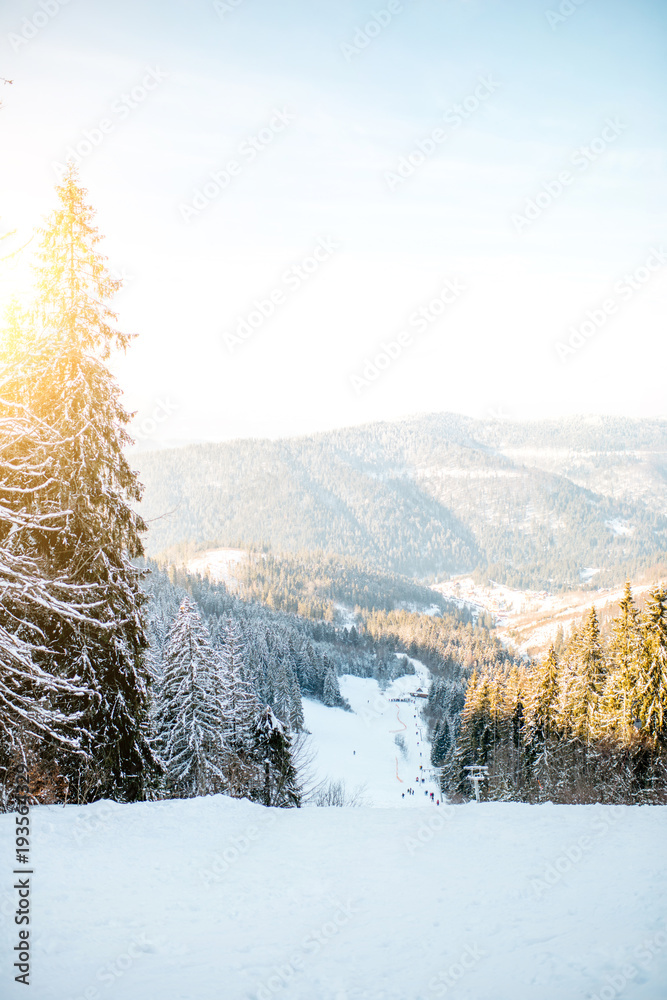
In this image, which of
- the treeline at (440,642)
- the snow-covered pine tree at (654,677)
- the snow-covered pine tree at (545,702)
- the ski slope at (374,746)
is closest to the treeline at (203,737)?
the ski slope at (374,746)

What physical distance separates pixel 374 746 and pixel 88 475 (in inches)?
3023

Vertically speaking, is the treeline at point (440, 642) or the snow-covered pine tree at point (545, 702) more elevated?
the snow-covered pine tree at point (545, 702)

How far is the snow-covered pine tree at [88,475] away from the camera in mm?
11602

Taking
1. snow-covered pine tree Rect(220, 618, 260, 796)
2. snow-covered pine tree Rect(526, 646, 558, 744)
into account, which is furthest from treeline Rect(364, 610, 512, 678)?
snow-covered pine tree Rect(220, 618, 260, 796)

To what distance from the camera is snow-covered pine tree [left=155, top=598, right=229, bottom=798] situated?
74.0 ft

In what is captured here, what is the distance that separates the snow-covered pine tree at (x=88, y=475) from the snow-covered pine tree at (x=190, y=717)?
33.3 feet

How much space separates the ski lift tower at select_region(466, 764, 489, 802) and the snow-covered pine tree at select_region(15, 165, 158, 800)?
32.8 meters

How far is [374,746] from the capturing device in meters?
78.7

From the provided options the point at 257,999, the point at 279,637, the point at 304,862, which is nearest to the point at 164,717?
the point at 304,862

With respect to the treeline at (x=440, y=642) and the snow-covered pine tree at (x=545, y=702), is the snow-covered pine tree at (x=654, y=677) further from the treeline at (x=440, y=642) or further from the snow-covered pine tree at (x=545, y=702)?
the treeline at (x=440, y=642)

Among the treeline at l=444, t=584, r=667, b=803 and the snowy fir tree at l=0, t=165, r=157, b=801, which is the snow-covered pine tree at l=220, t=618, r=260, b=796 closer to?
the snowy fir tree at l=0, t=165, r=157, b=801

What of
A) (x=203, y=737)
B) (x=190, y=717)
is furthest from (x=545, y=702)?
(x=190, y=717)

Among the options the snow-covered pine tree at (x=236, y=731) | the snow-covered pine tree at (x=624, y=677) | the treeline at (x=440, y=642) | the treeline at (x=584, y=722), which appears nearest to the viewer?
the snow-covered pine tree at (x=236, y=731)

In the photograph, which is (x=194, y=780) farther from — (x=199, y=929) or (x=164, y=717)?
(x=199, y=929)
